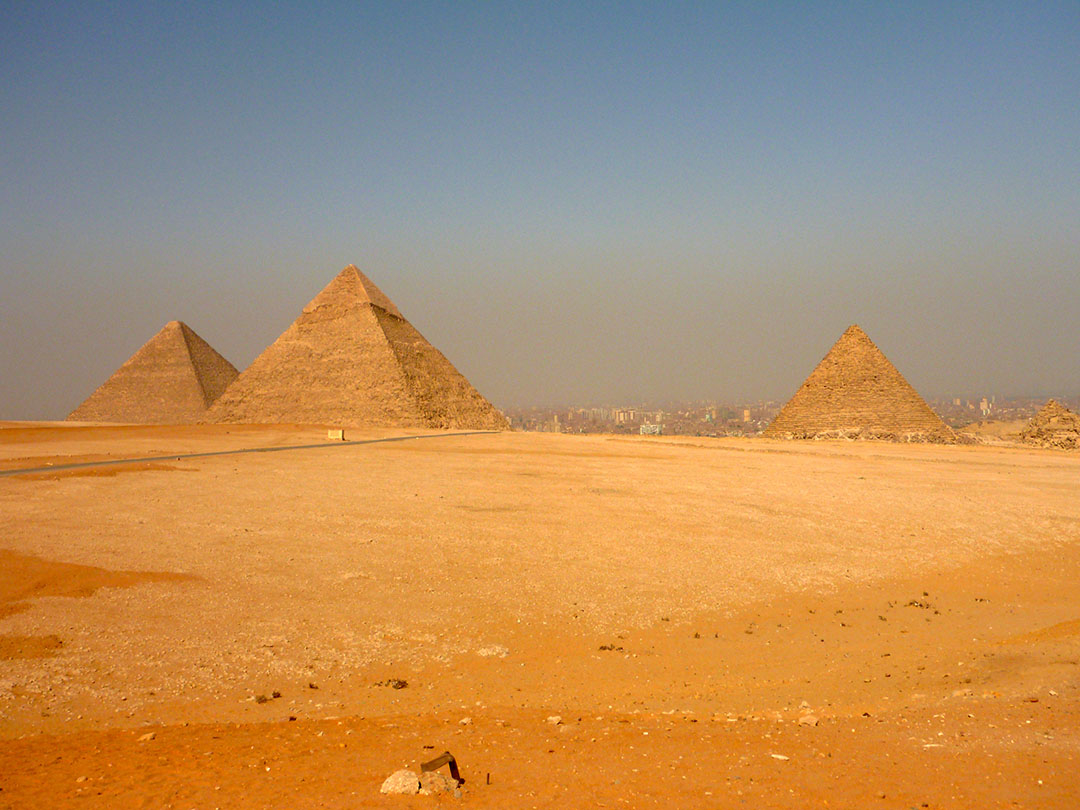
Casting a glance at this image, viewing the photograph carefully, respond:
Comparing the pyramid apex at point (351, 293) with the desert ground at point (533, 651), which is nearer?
the desert ground at point (533, 651)

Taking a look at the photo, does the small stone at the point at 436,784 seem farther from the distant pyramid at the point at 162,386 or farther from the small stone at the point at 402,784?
the distant pyramid at the point at 162,386

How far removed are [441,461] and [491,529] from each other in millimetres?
11363

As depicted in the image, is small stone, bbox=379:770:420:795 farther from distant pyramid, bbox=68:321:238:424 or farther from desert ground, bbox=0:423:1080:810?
distant pyramid, bbox=68:321:238:424

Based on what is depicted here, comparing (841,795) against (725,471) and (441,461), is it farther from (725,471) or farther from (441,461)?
(441,461)

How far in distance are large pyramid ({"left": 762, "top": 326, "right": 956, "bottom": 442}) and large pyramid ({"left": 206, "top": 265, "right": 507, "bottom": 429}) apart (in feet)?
78.5

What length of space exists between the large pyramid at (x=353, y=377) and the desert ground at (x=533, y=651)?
110ft

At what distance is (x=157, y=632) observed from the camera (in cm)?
637

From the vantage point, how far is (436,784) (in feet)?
11.5

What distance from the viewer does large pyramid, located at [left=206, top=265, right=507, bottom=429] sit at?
156 ft

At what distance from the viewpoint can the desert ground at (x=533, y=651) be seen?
12.3 feet

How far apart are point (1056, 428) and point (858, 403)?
36.7ft

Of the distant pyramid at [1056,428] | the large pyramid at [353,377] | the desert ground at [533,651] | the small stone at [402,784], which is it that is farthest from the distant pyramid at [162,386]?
the distant pyramid at [1056,428]

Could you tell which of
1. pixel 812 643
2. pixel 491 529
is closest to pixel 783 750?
pixel 812 643

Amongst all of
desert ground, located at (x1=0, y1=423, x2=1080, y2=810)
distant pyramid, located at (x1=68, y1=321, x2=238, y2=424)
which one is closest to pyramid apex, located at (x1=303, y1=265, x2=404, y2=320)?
distant pyramid, located at (x1=68, y1=321, x2=238, y2=424)
